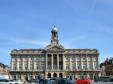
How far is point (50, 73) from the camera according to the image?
303 feet

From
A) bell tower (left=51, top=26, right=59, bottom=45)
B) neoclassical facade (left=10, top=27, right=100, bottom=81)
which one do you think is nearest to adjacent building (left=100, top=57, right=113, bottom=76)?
neoclassical facade (left=10, top=27, right=100, bottom=81)

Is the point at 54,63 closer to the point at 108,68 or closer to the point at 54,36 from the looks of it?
the point at 54,36

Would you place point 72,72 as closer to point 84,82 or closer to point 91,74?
point 91,74

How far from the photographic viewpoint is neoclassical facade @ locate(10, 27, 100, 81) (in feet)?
305

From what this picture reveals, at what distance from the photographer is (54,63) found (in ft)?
315

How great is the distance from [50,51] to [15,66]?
64.1 ft

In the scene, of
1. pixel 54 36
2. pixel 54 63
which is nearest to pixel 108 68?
pixel 54 63

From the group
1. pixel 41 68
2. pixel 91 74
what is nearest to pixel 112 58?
pixel 91 74

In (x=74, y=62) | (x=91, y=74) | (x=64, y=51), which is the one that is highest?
(x=64, y=51)

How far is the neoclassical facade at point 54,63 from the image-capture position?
9281 cm

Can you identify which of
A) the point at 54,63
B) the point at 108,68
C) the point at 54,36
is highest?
the point at 54,36

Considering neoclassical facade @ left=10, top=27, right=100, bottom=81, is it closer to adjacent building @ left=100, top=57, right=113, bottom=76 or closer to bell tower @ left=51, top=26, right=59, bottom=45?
bell tower @ left=51, top=26, right=59, bottom=45

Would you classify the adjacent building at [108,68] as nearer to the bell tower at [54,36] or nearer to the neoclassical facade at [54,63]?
A: the neoclassical facade at [54,63]

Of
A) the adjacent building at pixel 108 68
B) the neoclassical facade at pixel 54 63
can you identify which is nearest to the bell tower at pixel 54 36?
the neoclassical facade at pixel 54 63
